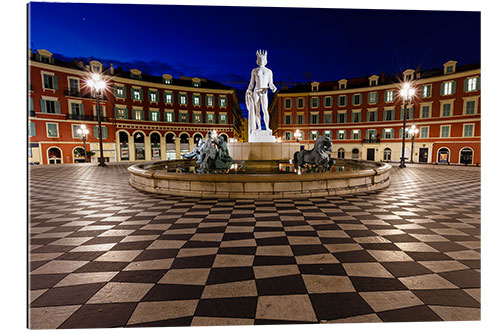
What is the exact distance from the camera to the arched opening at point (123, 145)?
97.3 feet

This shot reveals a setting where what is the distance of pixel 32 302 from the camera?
2055 mm

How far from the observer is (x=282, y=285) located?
2264mm

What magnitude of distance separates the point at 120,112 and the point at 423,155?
128 ft

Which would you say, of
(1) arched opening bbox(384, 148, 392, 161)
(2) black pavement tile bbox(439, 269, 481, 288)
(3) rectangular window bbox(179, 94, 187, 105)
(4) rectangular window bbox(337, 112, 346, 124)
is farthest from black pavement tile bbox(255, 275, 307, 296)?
(4) rectangular window bbox(337, 112, 346, 124)

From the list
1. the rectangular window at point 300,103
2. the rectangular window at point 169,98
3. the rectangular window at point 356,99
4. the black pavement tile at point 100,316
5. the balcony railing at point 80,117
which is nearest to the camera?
the black pavement tile at point 100,316

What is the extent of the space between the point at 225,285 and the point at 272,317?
0.60 metres

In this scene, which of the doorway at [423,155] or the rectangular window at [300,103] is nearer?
the doorway at [423,155]

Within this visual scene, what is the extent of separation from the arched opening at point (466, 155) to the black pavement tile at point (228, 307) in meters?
33.2

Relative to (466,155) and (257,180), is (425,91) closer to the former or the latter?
(466,155)

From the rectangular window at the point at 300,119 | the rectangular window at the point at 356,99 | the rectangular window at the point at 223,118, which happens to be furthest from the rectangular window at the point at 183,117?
the rectangular window at the point at 356,99

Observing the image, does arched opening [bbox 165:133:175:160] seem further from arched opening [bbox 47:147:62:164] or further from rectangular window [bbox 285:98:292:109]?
rectangular window [bbox 285:98:292:109]

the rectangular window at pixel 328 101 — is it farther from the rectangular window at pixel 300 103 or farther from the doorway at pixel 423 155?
the doorway at pixel 423 155

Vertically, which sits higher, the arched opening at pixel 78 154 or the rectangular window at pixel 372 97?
the rectangular window at pixel 372 97


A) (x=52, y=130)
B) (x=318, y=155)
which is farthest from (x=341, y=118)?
(x=52, y=130)
